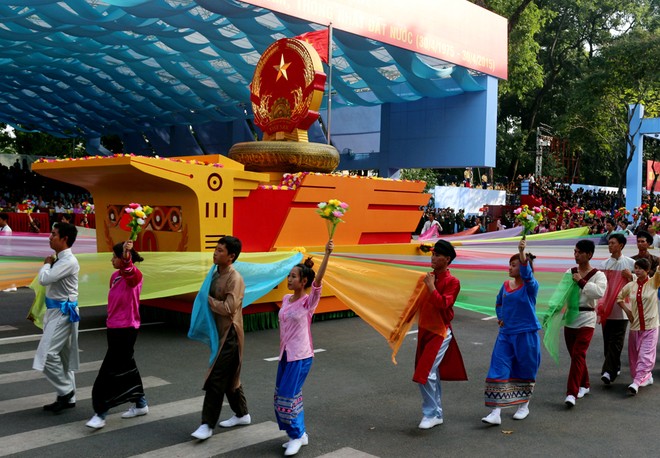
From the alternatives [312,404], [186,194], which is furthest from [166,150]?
[312,404]

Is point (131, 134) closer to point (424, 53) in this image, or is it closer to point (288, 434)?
point (424, 53)

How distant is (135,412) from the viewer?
5.69 m

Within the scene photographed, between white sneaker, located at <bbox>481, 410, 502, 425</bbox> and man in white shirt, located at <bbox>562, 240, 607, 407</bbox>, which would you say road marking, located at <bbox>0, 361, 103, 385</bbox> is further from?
man in white shirt, located at <bbox>562, 240, 607, 407</bbox>

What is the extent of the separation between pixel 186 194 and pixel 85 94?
29.6 meters

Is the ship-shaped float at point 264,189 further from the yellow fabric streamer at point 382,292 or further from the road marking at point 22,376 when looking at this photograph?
the yellow fabric streamer at point 382,292

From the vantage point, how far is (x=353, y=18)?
70.1 feet

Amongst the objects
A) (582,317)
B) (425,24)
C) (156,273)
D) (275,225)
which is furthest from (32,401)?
(425,24)

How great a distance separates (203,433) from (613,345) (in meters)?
4.62

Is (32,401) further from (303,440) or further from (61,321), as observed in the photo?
(303,440)

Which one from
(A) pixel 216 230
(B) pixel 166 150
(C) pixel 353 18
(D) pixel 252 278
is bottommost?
(D) pixel 252 278

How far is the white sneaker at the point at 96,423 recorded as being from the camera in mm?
5318

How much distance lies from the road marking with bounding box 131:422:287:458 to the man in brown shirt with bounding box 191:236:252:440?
86mm

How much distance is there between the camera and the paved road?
5.07m

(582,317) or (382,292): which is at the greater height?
(382,292)
